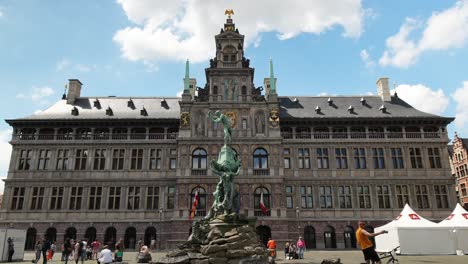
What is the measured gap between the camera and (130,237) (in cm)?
3850

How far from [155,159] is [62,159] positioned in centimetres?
1068

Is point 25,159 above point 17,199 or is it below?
above

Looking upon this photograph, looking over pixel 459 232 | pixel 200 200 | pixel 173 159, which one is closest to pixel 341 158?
A: pixel 459 232

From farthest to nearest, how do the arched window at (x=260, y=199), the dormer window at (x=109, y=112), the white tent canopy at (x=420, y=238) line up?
the dormer window at (x=109, y=112)
the arched window at (x=260, y=199)
the white tent canopy at (x=420, y=238)

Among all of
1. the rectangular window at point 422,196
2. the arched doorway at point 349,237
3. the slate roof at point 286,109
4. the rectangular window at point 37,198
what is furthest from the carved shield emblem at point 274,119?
the rectangular window at point 37,198

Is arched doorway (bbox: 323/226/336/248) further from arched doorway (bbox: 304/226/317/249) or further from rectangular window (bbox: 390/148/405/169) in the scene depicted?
rectangular window (bbox: 390/148/405/169)

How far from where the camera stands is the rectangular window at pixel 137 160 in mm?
40469

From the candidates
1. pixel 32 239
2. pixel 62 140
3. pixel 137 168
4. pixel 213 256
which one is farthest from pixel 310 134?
pixel 32 239

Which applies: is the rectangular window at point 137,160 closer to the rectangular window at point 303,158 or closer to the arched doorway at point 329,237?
the rectangular window at point 303,158

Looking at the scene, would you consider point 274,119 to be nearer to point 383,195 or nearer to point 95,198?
point 383,195

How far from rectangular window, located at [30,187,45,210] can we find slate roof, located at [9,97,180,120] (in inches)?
334

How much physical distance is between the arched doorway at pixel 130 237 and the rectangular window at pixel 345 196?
2318cm

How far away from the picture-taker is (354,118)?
1624 inches

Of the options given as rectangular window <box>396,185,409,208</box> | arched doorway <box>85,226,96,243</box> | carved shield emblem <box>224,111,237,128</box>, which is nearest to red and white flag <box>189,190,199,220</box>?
carved shield emblem <box>224,111,237,128</box>
